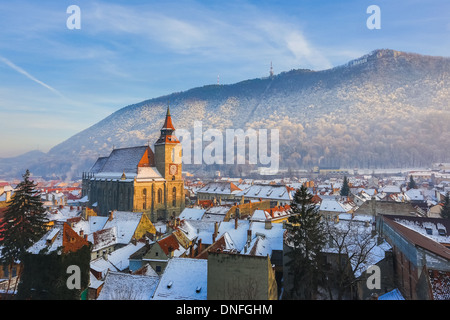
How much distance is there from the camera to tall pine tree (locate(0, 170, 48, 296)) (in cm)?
2541

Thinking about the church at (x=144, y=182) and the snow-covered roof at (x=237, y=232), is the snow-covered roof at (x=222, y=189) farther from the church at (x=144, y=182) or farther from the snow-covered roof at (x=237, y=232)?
the snow-covered roof at (x=237, y=232)

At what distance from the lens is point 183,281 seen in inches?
864

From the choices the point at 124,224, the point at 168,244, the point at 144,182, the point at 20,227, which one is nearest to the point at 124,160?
the point at 144,182

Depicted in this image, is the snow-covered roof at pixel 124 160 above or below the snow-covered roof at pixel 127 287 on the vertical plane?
above

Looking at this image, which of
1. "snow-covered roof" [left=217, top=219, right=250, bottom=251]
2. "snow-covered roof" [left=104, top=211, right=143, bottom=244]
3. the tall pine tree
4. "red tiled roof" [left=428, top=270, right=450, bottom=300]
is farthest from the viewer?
"snow-covered roof" [left=104, top=211, right=143, bottom=244]

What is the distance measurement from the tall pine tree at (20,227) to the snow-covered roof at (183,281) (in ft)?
46.1

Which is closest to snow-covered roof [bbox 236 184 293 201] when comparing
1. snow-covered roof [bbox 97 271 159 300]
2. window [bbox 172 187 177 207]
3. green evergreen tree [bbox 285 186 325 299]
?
window [bbox 172 187 177 207]

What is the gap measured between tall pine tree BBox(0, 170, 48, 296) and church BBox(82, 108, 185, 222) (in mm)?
37821

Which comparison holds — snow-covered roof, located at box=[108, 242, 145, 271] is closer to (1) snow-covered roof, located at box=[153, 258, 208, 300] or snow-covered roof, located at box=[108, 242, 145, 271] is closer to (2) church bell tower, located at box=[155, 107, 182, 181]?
(1) snow-covered roof, located at box=[153, 258, 208, 300]

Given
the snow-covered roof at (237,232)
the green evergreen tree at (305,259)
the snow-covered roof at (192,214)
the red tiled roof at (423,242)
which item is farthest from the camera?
the snow-covered roof at (192,214)

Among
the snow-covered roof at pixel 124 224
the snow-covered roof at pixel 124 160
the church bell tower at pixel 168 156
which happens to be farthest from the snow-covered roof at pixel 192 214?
the snow-covered roof at pixel 124 160

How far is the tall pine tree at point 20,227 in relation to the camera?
25.4 meters

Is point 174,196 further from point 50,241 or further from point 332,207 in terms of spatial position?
point 50,241
